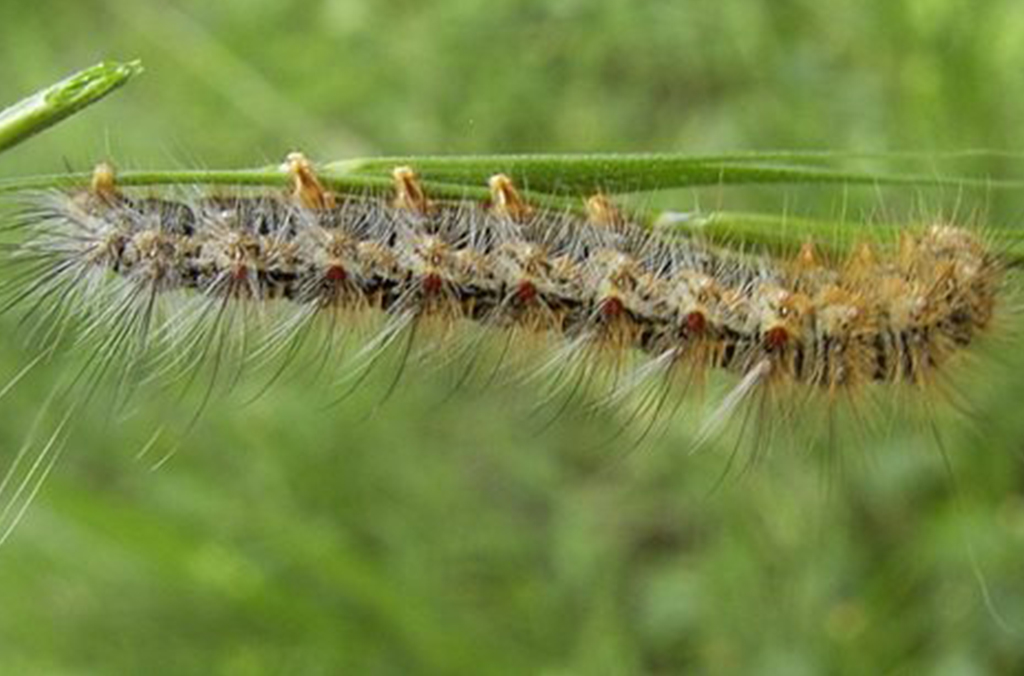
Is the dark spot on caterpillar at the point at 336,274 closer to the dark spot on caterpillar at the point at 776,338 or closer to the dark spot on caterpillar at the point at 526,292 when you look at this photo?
the dark spot on caterpillar at the point at 526,292

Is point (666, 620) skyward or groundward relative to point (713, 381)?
groundward

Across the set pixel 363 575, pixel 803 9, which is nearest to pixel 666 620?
pixel 363 575

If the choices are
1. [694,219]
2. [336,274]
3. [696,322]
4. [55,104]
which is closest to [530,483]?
[696,322]

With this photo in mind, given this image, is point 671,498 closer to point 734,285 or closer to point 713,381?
point 713,381

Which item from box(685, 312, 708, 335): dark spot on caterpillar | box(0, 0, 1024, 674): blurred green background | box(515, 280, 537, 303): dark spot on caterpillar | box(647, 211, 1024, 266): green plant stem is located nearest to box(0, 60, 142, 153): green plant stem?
box(515, 280, 537, 303): dark spot on caterpillar

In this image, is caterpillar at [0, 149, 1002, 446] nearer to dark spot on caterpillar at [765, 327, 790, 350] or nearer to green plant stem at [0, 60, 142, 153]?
dark spot on caterpillar at [765, 327, 790, 350]

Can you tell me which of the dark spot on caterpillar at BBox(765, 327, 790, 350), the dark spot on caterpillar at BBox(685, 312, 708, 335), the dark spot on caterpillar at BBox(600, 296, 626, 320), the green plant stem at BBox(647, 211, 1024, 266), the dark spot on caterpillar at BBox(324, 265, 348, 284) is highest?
the green plant stem at BBox(647, 211, 1024, 266)
